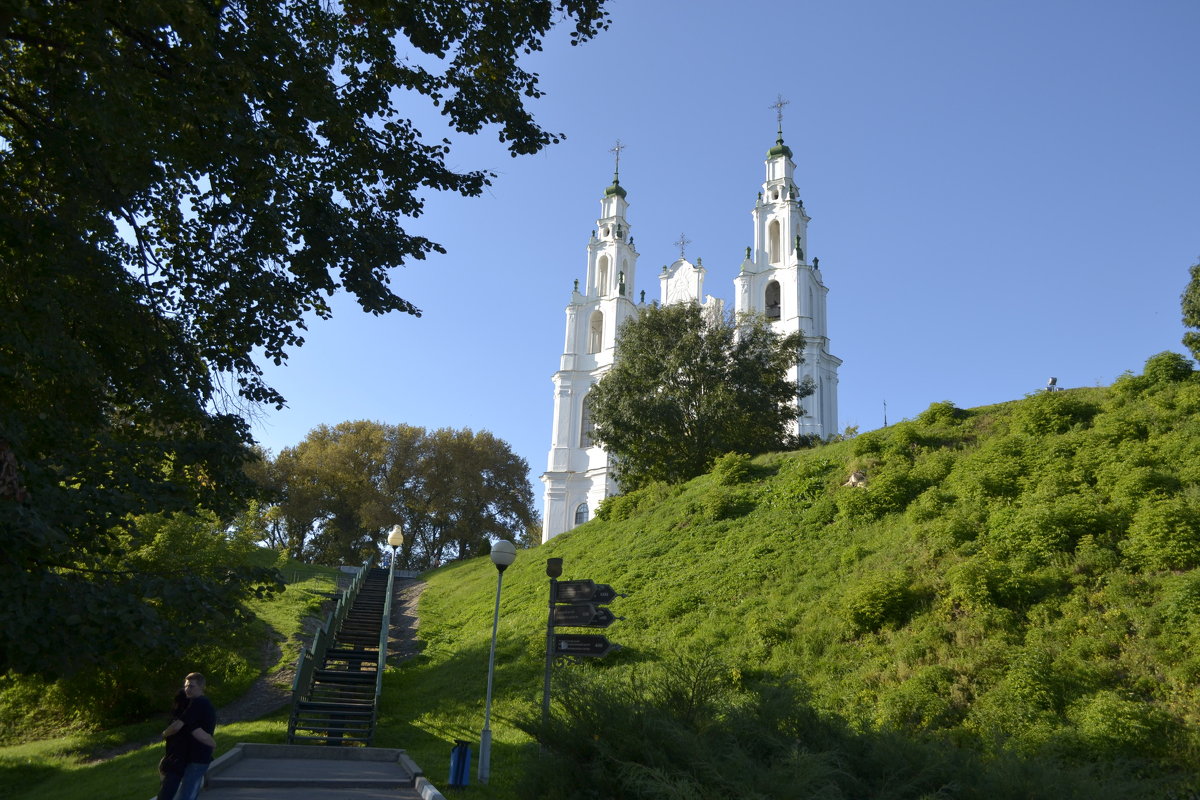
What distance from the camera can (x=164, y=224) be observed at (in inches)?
352

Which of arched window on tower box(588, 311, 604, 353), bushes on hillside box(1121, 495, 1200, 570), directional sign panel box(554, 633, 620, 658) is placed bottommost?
directional sign panel box(554, 633, 620, 658)

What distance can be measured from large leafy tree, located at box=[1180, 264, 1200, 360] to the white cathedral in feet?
62.2

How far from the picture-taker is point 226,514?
29.3 ft

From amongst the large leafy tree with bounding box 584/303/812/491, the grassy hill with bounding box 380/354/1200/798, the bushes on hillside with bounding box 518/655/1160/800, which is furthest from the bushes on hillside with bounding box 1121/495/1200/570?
the large leafy tree with bounding box 584/303/812/491

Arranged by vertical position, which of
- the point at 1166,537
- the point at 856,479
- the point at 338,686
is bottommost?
the point at 338,686

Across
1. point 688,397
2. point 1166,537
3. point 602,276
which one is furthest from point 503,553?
point 602,276

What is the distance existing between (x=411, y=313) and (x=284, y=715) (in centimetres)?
968

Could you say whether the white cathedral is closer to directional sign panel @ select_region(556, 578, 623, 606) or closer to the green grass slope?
the green grass slope

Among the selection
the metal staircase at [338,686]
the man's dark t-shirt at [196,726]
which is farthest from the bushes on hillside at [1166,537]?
the man's dark t-shirt at [196,726]

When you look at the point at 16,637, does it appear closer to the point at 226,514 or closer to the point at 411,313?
the point at 226,514

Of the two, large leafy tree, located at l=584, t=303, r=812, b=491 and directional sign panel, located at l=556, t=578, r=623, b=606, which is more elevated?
large leafy tree, located at l=584, t=303, r=812, b=491

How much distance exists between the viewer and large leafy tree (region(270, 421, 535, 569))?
4588cm

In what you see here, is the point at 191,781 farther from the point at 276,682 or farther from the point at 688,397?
the point at 688,397

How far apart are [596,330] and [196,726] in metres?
46.1
